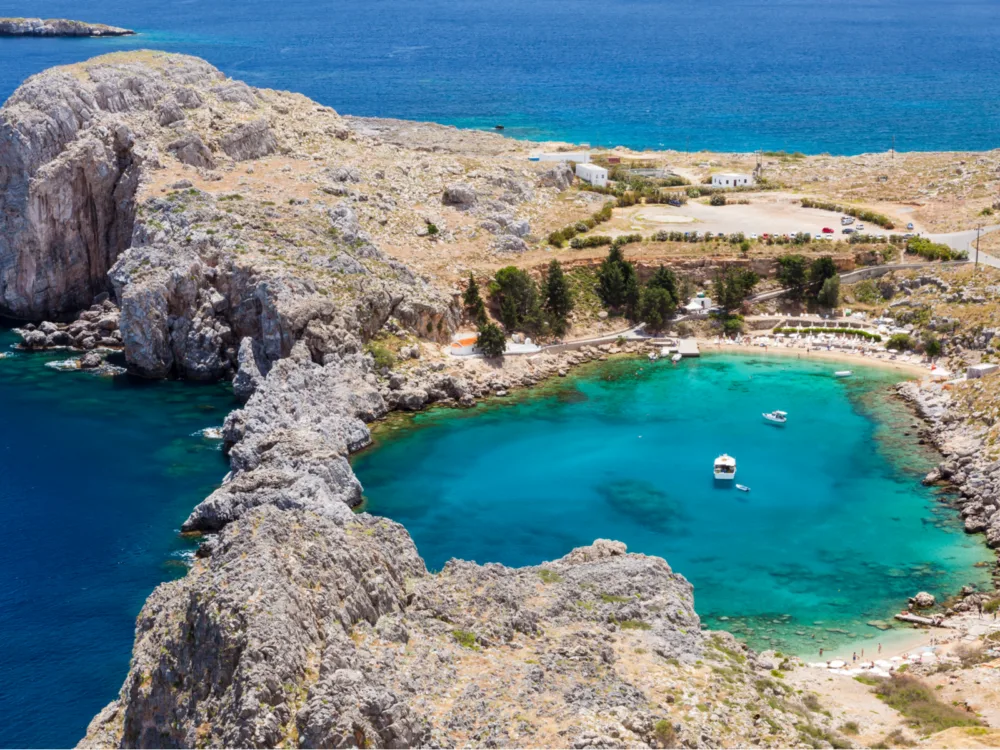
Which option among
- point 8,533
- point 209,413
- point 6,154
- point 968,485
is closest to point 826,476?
point 968,485

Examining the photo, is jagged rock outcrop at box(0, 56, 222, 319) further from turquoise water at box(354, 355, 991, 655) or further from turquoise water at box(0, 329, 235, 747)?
turquoise water at box(354, 355, 991, 655)

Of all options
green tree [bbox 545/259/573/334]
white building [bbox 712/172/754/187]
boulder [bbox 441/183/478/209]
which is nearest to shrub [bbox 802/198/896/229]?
white building [bbox 712/172/754/187]

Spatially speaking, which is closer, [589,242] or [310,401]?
[310,401]

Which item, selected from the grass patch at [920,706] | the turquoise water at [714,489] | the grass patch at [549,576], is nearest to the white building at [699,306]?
the turquoise water at [714,489]

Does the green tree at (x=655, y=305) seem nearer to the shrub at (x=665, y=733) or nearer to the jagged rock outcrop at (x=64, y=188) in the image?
the jagged rock outcrop at (x=64, y=188)

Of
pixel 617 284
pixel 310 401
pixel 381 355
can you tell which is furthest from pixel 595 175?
pixel 310 401

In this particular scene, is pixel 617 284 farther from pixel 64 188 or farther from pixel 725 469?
pixel 64 188
